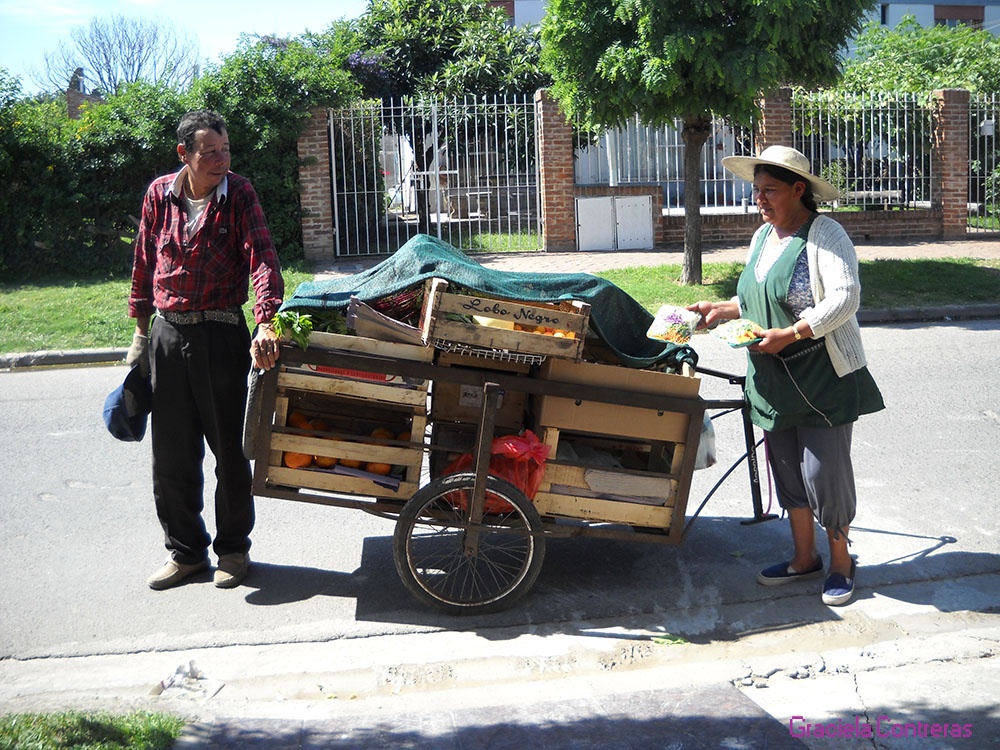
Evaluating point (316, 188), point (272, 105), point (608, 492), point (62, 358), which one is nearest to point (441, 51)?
point (316, 188)

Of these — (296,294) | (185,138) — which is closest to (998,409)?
(296,294)

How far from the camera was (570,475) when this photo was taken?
15.0ft

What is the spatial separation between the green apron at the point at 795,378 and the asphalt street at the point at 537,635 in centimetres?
88

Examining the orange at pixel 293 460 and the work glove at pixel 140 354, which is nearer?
the orange at pixel 293 460

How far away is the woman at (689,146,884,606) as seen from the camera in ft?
14.3

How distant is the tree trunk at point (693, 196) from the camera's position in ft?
43.3

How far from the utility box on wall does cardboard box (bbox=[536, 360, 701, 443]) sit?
12995 mm

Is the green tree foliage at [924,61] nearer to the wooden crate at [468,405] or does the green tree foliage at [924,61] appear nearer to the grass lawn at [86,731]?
the wooden crate at [468,405]

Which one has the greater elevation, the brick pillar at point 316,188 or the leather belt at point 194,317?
the brick pillar at point 316,188

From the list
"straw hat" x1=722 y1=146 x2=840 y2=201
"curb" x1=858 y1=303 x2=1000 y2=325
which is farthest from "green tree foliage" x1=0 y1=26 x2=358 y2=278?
"straw hat" x1=722 y1=146 x2=840 y2=201

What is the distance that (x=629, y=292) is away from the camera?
1350 cm

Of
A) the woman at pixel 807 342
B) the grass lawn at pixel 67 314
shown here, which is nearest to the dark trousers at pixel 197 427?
the woman at pixel 807 342

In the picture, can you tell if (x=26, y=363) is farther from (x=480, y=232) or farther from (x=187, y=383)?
(x=480, y=232)

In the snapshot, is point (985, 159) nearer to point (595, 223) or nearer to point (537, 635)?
point (595, 223)
